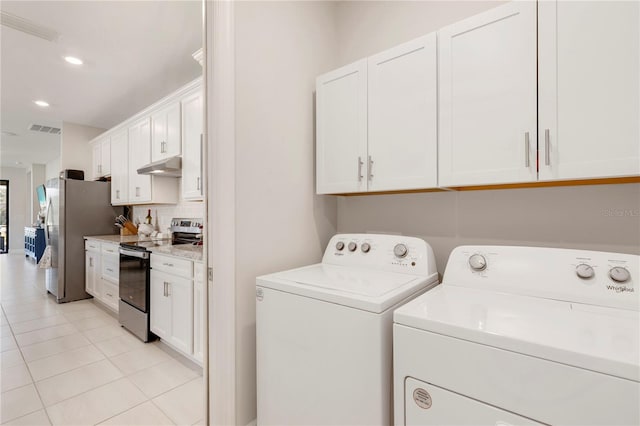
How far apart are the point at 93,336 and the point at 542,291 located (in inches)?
142

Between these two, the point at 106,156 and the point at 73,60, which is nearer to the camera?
the point at 73,60

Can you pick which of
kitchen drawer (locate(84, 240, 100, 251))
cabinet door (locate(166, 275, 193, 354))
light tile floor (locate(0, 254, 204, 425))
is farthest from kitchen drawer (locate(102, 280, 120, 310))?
cabinet door (locate(166, 275, 193, 354))

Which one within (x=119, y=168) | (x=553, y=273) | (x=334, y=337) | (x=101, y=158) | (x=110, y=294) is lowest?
(x=110, y=294)

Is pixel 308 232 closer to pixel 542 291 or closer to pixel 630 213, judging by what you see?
pixel 542 291

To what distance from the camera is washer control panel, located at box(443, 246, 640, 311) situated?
1044 millimetres

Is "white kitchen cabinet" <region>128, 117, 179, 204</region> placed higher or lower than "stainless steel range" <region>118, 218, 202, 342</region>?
higher

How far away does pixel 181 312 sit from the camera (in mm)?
2312

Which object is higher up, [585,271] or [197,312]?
[585,271]

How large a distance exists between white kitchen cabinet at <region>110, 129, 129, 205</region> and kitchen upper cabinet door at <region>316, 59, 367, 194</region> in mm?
3357

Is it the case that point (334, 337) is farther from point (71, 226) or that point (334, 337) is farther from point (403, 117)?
point (71, 226)

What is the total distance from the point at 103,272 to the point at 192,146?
207 cm

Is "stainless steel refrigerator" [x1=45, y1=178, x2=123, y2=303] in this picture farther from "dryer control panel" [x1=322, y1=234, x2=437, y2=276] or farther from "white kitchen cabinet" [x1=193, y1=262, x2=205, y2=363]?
"dryer control panel" [x1=322, y1=234, x2=437, y2=276]

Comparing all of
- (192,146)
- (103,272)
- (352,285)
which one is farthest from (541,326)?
(103,272)

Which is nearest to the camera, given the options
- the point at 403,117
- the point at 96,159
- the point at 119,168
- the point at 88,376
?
the point at 403,117
